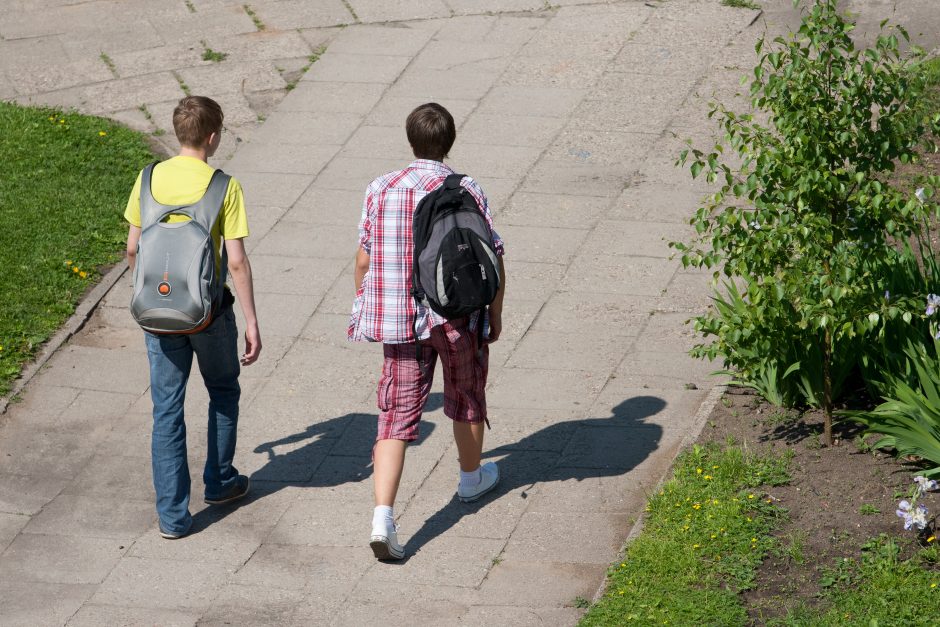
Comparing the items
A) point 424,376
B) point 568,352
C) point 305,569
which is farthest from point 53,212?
point 424,376

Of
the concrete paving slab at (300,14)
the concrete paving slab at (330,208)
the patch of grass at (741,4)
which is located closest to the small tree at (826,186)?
the concrete paving slab at (330,208)

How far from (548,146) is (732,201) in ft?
4.92

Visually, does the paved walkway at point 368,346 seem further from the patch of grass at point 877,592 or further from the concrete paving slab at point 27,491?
the patch of grass at point 877,592

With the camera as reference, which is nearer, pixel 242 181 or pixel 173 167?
pixel 173 167

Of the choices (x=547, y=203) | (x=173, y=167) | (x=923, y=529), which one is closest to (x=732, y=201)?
(x=547, y=203)

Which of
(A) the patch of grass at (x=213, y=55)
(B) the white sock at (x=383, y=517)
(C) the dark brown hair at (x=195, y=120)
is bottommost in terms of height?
(A) the patch of grass at (x=213, y=55)

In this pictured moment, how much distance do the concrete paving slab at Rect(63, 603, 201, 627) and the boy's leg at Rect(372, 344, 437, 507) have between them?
35.0 inches

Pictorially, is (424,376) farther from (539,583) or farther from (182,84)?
(182,84)

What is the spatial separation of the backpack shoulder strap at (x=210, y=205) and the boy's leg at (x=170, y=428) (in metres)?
0.51

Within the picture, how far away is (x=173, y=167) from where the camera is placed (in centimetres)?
538

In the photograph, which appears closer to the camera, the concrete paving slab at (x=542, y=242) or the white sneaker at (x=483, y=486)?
the white sneaker at (x=483, y=486)

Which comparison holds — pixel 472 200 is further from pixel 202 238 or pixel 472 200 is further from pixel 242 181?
pixel 242 181

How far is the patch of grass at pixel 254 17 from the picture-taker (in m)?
11.5

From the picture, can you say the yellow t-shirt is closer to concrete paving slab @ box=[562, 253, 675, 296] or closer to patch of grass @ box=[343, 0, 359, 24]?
concrete paving slab @ box=[562, 253, 675, 296]
